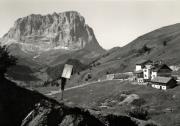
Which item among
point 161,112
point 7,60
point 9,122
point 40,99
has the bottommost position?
point 161,112

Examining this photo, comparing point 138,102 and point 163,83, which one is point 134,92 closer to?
point 163,83

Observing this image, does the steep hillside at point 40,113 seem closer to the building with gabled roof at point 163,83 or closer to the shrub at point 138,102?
the shrub at point 138,102

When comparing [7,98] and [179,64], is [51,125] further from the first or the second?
A: [179,64]

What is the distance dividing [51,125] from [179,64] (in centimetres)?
15376

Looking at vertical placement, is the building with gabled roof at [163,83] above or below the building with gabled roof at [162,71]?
below

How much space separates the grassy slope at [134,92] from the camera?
298 feet

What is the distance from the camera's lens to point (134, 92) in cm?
12712

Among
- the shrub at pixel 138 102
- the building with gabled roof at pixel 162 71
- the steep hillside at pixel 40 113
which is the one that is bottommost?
the shrub at pixel 138 102

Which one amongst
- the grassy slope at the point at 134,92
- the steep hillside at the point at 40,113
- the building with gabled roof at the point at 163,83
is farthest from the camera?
the building with gabled roof at the point at 163,83

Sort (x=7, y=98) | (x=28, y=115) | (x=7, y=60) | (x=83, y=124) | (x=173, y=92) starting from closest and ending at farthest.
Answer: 1. (x=83, y=124)
2. (x=28, y=115)
3. (x=7, y=98)
4. (x=7, y=60)
5. (x=173, y=92)

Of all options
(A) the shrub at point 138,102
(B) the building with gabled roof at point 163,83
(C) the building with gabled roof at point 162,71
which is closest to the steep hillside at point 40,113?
(A) the shrub at point 138,102

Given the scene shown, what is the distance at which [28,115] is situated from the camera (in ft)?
70.4

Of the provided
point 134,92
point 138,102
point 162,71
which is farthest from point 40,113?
point 162,71

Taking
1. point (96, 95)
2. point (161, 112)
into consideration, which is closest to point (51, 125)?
point (161, 112)
